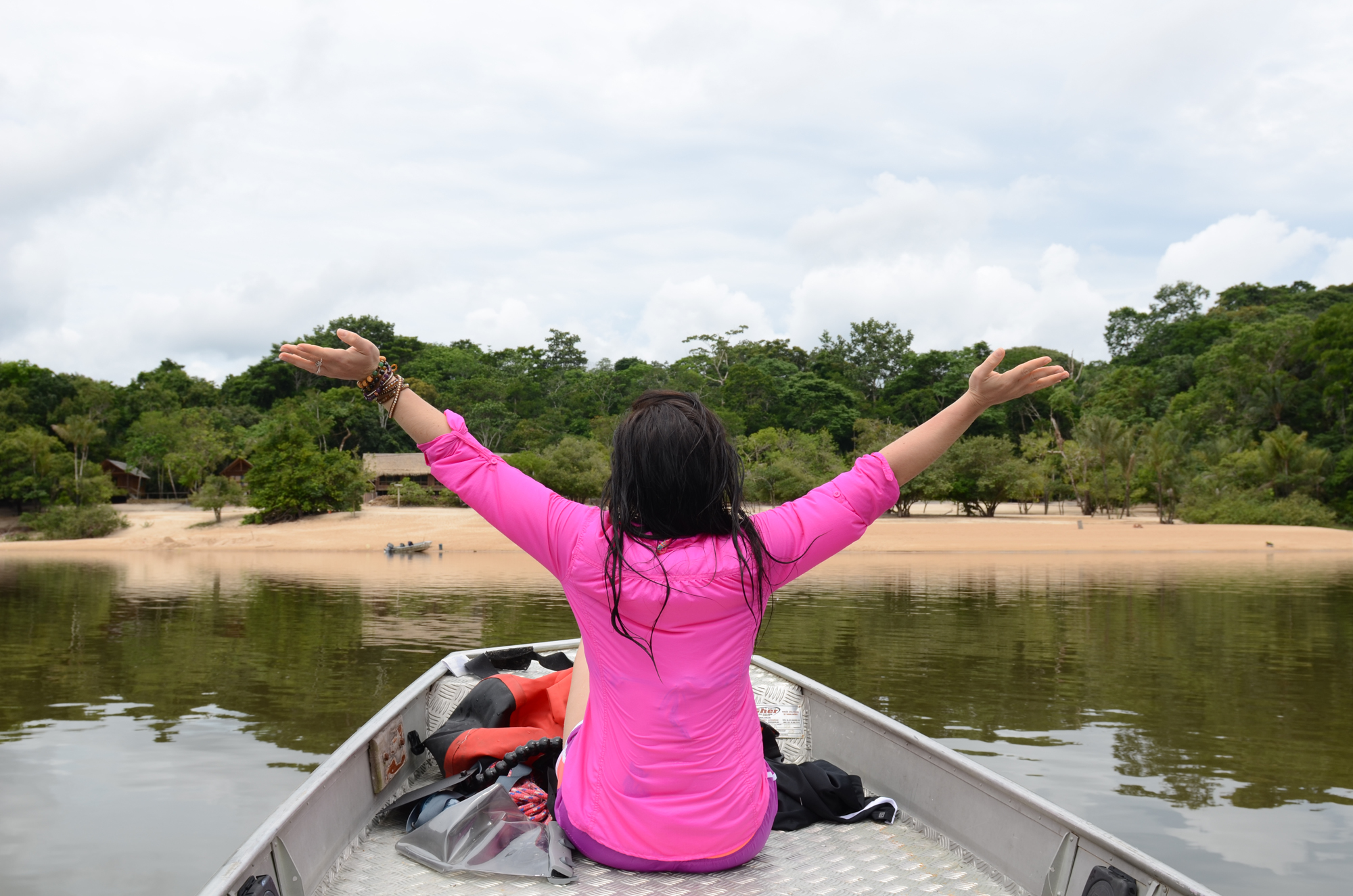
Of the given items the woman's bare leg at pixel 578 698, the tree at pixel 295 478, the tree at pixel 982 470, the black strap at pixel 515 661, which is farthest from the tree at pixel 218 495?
the woman's bare leg at pixel 578 698

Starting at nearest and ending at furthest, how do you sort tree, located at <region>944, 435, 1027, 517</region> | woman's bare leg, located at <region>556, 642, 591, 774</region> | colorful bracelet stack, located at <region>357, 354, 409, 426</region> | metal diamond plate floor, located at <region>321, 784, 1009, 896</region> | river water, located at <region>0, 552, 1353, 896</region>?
1. colorful bracelet stack, located at <region>357, 354, 409, 426</region>
2. metal diamond plate floor, located at <region>321, 784, 1009, 896</region>
3. woman's bare leg, located at <region>556, 642, 591, 774</region>
4. river water, located at <region>0, 552, 1353, 896</region>
5. tree, located at <region>944, 435, 1027, 517</region>

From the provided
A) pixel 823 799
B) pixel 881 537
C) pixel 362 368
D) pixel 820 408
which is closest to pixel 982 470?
pixel 881 537

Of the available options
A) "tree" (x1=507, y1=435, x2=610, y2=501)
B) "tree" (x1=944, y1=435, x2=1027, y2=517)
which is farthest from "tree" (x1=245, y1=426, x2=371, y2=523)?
"tree" (x1=944, y1=435, x2=1027, y2=517)

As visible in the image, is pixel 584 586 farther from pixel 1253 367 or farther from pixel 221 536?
pixel 1253 367

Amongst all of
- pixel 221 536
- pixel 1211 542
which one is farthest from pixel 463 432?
pixel 221 536

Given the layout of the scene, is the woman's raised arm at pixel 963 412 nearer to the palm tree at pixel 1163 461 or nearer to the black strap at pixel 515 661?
the black strap at pixel 515 661

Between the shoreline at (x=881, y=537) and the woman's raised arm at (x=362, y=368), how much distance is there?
29184mm

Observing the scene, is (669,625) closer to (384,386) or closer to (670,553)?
(670,553)

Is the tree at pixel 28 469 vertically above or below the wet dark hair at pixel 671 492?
above

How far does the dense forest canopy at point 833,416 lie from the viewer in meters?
39.2

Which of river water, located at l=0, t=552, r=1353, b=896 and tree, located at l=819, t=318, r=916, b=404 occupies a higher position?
tree, located at l=819, t=318, r=916, b=404

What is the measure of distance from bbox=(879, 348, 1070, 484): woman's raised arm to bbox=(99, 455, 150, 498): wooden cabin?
54541 mm

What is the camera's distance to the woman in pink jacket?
194cm

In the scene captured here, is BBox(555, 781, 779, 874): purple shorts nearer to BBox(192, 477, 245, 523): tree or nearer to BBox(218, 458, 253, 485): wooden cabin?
BBox(192, 477, 245, 523): tree
